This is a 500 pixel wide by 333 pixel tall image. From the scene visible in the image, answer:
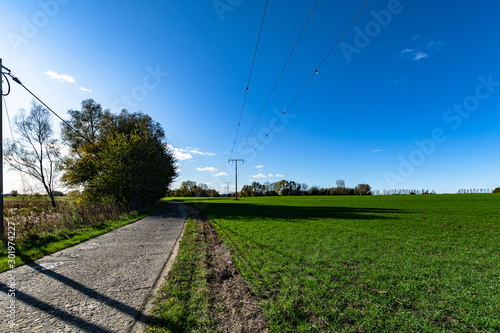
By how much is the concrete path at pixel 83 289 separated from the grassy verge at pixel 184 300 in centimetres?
34

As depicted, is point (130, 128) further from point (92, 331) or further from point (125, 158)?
point (92, 331)

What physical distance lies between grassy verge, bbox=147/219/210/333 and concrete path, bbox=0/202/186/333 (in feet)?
1.11

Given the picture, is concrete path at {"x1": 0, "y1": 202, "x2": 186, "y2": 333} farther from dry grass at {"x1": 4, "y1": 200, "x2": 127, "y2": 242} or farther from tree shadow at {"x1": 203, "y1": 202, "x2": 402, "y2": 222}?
tree shadow at {"x1": 203, "y1": 202, "x2": 402, "y2": 222}

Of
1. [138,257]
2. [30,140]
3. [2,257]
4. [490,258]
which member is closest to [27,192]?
[30,140]

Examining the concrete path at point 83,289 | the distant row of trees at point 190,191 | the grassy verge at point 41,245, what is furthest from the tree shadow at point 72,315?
the distant row of trees at point 190,191

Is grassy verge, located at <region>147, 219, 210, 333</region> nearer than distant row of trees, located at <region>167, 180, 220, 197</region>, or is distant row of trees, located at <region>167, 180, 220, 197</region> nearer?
grassy verge, located at <region>147, 219, 210, 333</region>

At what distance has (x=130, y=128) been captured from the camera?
112 feet

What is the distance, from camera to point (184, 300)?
390 cm

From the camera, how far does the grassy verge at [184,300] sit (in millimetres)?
3139

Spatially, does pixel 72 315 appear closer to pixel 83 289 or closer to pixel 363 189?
pixel 83 289

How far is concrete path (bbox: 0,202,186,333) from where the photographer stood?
315cm

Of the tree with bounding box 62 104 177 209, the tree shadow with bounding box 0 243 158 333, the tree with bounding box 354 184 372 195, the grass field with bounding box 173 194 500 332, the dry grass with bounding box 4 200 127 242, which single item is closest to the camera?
the tree shadow with bounding box 0 243 158 333

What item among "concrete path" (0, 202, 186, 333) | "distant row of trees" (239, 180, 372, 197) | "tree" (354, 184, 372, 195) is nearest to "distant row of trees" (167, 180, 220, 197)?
"distant row of trees" (239, 180, 372, 197)

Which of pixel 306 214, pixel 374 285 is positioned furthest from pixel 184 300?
pixel 306 214
